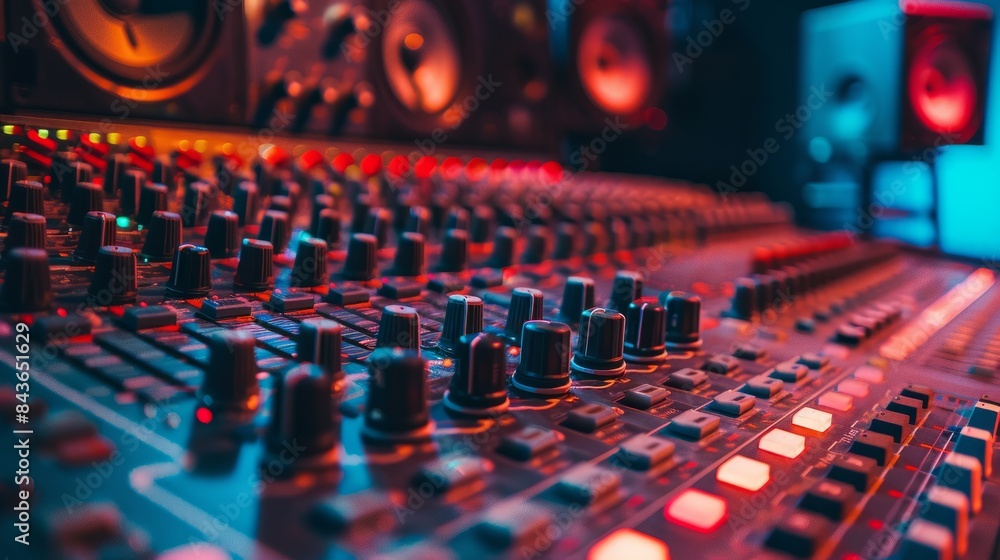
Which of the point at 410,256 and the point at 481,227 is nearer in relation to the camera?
the point at 410,256

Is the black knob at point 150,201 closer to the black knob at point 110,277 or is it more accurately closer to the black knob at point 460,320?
the black knob at point 110,277

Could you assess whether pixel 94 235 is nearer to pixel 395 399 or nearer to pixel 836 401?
pixel 395 399

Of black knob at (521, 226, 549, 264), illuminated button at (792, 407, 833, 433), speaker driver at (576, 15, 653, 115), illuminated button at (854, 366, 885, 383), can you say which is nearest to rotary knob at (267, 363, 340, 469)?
illuminated button at (792, 407, 833, 433)

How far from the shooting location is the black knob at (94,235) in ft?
2.37

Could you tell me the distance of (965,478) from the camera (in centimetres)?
50

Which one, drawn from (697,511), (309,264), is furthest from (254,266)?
(697,511)

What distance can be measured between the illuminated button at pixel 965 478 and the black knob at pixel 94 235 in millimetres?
814

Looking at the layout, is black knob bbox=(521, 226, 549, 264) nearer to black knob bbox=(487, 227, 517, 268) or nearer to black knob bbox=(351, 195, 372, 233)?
black knob bbox=(487, 227, 517, 268)

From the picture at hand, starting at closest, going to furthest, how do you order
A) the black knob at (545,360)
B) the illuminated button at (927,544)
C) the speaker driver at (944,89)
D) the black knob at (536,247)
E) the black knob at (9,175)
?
1. the illuminated button at (927,544)
2. the black knob at (545,360)
3. the black knob at (9,175)
4. the black knob at (536,247)
5. the speaker driver at (944,89)

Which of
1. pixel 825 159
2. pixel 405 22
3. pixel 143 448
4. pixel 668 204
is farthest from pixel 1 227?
pixel 825 159

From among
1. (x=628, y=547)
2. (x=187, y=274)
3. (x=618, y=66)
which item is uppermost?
(x=618, y=66)

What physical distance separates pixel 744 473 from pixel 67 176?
93 centimetres

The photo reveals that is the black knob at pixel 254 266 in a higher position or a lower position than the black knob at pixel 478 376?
higher

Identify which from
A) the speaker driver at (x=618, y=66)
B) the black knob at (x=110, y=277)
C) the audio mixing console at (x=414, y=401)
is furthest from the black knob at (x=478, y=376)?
the speaker driver at (x=618, y=66)
